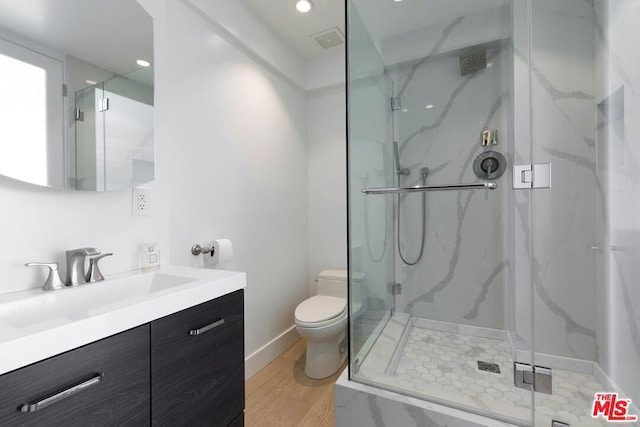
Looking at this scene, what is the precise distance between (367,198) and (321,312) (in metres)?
0.84

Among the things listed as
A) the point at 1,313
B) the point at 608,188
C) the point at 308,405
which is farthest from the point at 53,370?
the point at 608,188

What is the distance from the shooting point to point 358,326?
158 centimetres

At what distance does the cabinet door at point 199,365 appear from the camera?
0.78m

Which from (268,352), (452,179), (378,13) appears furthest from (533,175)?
(268,352)

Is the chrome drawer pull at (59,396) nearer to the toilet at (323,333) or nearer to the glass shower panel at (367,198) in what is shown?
the glass shower panel at (367,198)

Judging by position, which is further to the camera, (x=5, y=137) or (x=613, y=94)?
(x=613, y=94)

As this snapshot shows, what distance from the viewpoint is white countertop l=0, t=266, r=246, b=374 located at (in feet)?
1.79

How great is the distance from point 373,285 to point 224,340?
1084mm

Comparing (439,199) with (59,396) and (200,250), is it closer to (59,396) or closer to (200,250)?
(200,250)

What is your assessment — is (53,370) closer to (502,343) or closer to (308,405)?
(308,405)

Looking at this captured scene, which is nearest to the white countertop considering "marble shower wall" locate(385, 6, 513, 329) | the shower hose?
the shower hose

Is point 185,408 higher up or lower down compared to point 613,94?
lower down

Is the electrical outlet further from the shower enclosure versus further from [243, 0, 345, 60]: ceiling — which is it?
[243, 0, 345, 60]: ceiling

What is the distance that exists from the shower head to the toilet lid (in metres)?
1.88
